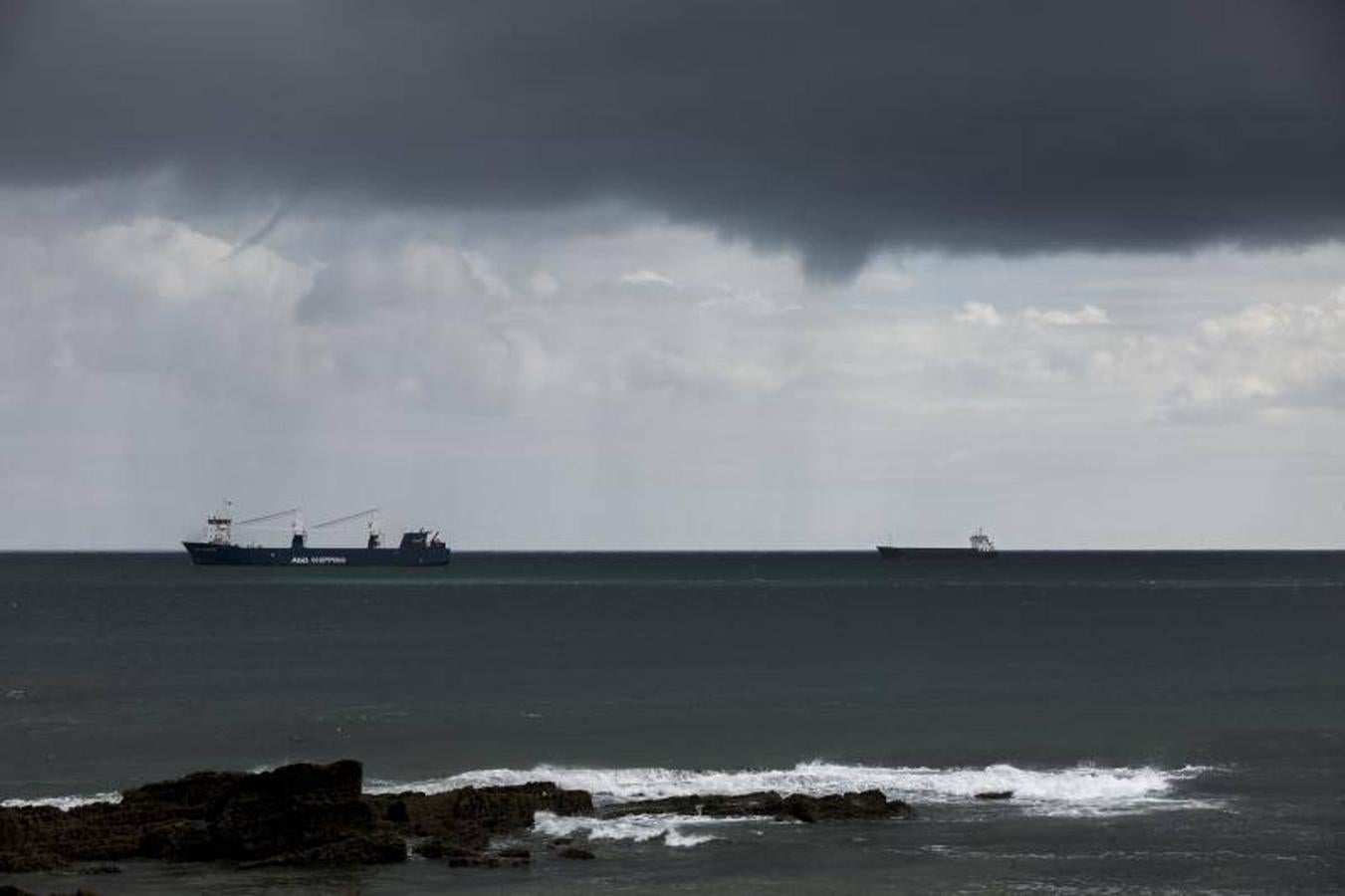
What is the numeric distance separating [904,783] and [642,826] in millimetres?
14583

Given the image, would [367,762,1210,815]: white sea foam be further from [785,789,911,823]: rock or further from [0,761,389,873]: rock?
[0,761,389,873]: rock

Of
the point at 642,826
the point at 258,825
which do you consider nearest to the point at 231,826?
the point at 258,825

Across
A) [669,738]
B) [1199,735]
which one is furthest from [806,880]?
[1199,735]

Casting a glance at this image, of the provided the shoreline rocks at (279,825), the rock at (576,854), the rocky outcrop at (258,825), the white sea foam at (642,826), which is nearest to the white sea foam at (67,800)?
the shoreline rocks at (279,825)

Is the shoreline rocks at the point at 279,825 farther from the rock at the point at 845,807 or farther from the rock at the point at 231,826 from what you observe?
the rock at the point at 845,807

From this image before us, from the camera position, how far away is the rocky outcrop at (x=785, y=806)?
58.8 meters

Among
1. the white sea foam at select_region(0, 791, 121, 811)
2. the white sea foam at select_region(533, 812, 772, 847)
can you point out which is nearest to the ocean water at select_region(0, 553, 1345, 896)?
the white sea foam at select_region(533, 812, 772, 847)

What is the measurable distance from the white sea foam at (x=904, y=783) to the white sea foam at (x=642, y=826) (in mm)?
4086

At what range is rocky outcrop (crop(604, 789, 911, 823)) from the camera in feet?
193

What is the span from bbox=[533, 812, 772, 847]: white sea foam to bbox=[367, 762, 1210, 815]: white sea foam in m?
4.09

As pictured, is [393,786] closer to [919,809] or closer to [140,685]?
[919,809]

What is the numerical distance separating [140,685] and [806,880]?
6953cm

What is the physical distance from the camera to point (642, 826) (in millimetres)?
56875

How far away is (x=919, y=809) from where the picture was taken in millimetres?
61188
